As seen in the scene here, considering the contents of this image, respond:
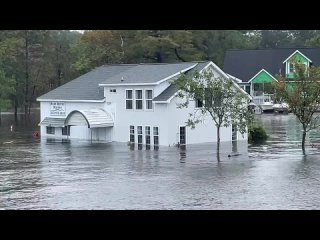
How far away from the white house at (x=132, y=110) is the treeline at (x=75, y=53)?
20662 mm

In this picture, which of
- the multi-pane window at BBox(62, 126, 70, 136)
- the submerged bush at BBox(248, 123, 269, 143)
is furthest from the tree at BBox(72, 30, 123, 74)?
the submerged bush at BBox(248, 123, 269, 143)

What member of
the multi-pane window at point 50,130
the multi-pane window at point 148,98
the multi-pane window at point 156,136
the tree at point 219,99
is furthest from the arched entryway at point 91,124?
the tree at point 219,99

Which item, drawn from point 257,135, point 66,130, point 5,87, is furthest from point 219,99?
point 5,87

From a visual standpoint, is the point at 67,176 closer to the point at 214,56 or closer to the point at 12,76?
the point at 12,76

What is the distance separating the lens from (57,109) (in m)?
42.2

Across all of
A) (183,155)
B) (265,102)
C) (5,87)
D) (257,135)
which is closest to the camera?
(183,155)

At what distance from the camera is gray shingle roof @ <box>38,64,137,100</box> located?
133 feet

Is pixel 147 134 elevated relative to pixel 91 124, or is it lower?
lower

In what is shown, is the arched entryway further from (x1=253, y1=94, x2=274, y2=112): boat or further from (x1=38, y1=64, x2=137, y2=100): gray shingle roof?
(x1=253, y1=94, x2=274, y2=112): boat

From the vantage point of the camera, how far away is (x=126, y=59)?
215 ft

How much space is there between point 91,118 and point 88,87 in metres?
5.25

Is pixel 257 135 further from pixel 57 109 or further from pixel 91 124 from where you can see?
pixel 57 109

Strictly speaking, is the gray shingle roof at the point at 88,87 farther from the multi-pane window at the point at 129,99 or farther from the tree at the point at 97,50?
the tree at the point at 97,50
